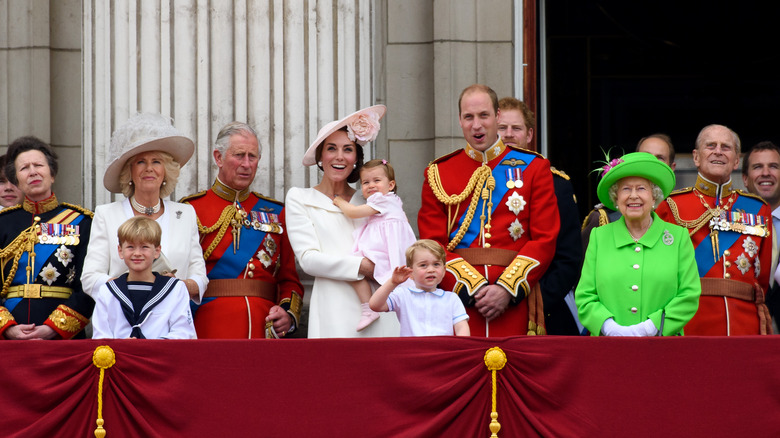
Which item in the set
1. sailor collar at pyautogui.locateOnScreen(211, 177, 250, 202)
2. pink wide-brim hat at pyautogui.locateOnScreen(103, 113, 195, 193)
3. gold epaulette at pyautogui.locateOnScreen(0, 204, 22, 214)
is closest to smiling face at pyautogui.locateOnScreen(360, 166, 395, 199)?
sailor collar at pyautogui.locateOnScreen(211, 177, 250, 202)

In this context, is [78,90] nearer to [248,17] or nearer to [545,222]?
[248,17]

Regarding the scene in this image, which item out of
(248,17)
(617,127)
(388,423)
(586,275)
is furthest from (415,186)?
(617,127)

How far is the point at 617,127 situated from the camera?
1126 centimetres

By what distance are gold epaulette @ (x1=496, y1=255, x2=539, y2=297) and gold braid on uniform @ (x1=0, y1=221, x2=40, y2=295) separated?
2.24 meters

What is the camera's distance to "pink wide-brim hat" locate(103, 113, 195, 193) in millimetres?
6531

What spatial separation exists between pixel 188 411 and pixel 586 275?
1.89m

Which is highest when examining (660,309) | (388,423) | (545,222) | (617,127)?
(617,127)

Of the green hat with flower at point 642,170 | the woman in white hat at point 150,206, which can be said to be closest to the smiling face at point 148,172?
the woman in white hat at point 150,206

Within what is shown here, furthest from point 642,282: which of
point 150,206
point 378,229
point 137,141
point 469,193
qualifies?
point 137,141

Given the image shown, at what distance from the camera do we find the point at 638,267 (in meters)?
6.03

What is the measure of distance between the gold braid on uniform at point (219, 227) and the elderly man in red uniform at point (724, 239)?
2.16 meters

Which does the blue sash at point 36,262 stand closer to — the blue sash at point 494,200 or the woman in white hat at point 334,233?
the woman in white hat at point 334,233

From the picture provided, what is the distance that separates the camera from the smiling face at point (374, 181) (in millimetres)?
6336

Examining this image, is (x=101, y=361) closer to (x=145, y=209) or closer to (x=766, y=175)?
(x=145, y=209)
